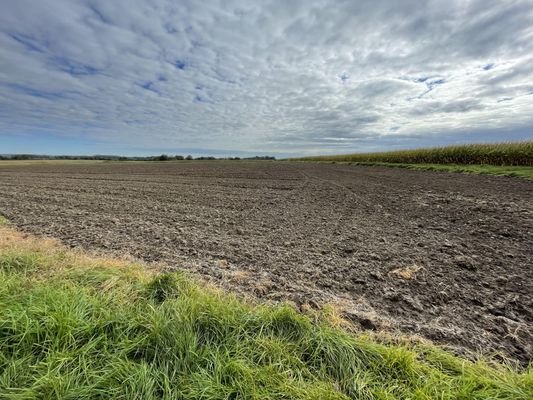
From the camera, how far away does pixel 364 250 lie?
5324 millimetres

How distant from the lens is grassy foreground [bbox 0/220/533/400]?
6.26 ft

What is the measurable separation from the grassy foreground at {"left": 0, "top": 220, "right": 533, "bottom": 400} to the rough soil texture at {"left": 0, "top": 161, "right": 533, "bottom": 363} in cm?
66

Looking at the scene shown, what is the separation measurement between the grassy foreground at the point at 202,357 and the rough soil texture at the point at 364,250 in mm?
664

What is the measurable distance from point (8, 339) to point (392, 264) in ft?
16.3

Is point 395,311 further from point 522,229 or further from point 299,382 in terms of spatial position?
point 522,229

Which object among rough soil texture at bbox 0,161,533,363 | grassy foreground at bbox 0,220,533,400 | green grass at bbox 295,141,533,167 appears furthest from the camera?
green grass at bbox 295,141,533,167

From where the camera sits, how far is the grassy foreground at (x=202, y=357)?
1.91m

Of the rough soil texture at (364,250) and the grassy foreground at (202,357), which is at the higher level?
the grassy foreground at (202,357)

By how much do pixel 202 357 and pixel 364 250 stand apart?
4.01m

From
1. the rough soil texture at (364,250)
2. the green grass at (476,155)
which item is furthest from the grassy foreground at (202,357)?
the green grass at (476,155)

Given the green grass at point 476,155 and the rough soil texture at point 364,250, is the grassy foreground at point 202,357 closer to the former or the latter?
the rough soil texture at point 364,250

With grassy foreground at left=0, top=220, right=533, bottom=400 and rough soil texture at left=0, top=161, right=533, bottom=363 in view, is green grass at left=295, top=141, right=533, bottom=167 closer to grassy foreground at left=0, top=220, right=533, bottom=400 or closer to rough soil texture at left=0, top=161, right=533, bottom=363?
rough soil texture at left=0, top=161, right=533, bottom=363

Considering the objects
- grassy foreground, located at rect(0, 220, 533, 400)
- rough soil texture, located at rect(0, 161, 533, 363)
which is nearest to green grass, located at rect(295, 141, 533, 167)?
rough soil texture, located at rect(0, 161, 533, 363)

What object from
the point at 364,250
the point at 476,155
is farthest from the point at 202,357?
the point at 476,155
